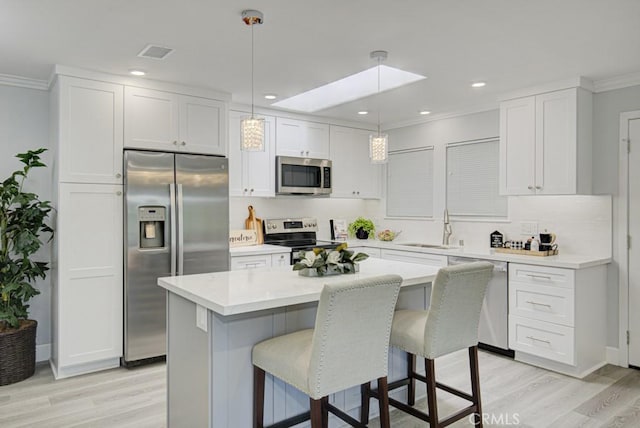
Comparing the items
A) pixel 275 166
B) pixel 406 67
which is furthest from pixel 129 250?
pixel 406 67

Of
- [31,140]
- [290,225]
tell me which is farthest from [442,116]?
[31,140]

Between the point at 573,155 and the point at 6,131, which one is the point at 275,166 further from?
the point at 573,155

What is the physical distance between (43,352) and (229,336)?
2.66 m

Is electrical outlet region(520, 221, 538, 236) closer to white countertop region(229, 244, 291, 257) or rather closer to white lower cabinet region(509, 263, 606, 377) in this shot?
white lower cabinet region(509, 263, 606, 377)

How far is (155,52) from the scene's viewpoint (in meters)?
3.10

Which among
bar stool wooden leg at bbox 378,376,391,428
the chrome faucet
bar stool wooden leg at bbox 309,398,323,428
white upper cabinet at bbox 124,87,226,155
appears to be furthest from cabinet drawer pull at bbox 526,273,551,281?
white upper cabinet at bbox 124,87,226,155

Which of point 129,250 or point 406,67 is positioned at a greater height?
point 406,67

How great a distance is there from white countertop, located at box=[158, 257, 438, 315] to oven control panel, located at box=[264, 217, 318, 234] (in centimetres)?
230

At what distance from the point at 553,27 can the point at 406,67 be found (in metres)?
1.05

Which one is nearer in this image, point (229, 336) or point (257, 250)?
point (229, 336)

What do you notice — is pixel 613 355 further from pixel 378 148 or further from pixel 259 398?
pixel 259 398

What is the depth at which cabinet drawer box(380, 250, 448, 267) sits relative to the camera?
440 cm

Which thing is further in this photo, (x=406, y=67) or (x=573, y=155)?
(x=573, y=155)

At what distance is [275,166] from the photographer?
497 centimetres
